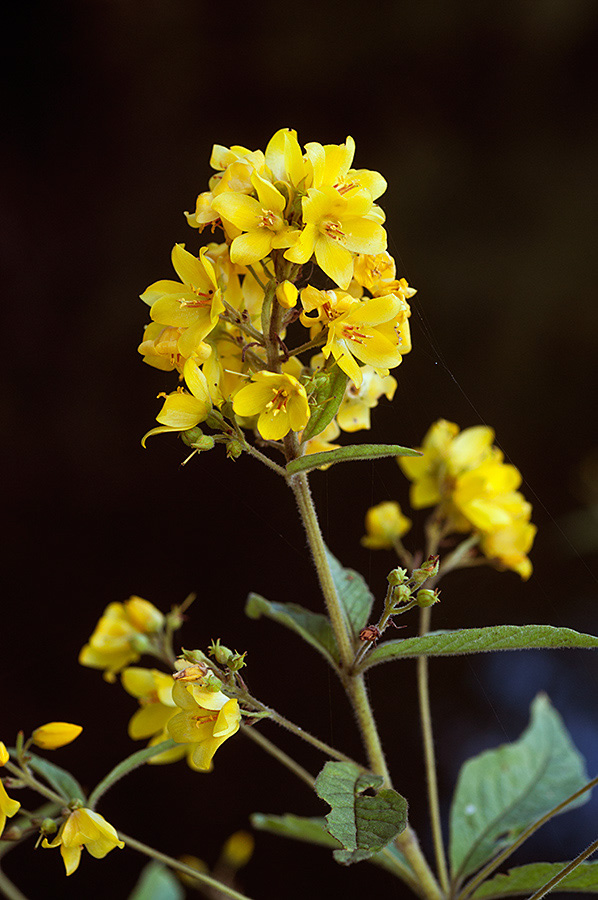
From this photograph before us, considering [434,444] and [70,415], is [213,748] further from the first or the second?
[70,415]

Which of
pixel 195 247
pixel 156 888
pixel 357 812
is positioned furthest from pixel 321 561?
pixel 195 247

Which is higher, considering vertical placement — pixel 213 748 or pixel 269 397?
pixel 269 397

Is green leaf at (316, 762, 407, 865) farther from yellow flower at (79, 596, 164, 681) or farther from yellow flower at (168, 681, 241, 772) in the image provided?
yellow flower at (79, 596, 164, 681)

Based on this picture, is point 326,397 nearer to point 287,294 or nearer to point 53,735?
point 287,294

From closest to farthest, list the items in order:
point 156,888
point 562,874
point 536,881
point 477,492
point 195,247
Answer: point 562,874, point 536,881, point 477,492, point 156,888, point 195,247

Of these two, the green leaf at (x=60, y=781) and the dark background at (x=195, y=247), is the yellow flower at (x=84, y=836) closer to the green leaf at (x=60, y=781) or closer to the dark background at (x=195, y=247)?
the green leaf at (x=60, y=781)

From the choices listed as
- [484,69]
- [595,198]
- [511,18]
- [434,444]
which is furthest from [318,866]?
[511,18]

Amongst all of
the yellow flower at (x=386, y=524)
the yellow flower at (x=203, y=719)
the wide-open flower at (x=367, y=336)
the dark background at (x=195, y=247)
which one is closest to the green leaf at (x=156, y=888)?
the dark background at (x=195, y=247)
